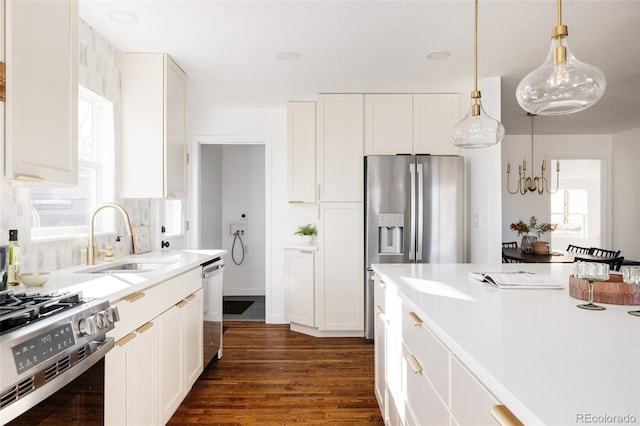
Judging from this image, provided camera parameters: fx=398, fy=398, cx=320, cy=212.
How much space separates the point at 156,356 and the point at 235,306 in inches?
127

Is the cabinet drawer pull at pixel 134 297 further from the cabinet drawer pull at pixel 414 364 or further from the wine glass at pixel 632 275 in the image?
the wine glass at pixel 632 275

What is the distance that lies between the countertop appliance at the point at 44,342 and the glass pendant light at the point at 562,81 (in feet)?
5.66

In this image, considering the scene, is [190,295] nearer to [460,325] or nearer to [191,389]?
[191,389]

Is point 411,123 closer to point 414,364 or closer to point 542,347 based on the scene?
point 414,364

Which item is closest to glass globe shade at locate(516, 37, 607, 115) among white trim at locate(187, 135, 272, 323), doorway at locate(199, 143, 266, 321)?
white trim at locate(187, 135, 272, 323)

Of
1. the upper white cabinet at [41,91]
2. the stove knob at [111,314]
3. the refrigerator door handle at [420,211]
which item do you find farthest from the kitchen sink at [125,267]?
the refrigerator door handle at [420,211]

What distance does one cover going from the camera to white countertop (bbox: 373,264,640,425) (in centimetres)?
69

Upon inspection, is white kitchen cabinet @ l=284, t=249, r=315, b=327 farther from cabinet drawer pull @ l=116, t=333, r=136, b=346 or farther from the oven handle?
the oven handle

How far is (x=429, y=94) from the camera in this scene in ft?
13.1

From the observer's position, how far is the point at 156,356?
2035 mm

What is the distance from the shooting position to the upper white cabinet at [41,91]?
1474 mm

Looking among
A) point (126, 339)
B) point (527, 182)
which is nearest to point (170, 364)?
point (126, 339)

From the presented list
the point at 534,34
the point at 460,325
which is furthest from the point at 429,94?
the point at 460,325

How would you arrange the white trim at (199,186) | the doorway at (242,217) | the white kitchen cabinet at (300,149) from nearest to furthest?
the white kitchen cabinet at (300,149)
the white trim at (199,186)
the doorway at (242,217)
